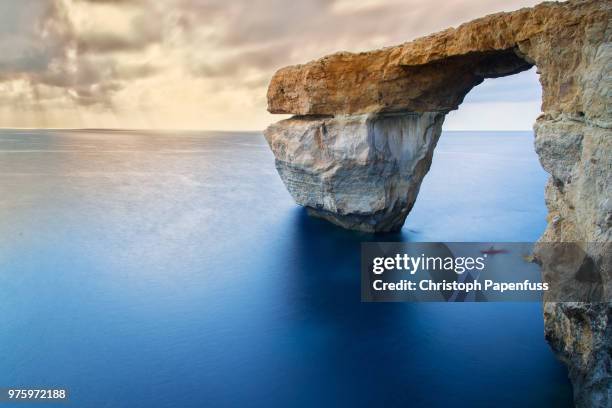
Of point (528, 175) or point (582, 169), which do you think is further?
point (528, 175)

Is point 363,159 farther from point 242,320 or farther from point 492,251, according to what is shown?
point 242,320

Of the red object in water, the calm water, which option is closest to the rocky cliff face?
the calm water

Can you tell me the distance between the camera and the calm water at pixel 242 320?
914 centimetres

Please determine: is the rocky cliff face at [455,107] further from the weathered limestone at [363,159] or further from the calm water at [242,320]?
the calm water at [242,320]

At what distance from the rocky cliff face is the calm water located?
1.95 metres

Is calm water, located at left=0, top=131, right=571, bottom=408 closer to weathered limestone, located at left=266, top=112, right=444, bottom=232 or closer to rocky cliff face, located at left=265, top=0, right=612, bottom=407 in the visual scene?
weathered limestone, located at left=266, top=112, right=444, bottom=232

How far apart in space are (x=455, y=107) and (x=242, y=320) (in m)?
10.7

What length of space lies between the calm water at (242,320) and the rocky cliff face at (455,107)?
195cm

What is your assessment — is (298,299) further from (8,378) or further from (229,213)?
(229,213)

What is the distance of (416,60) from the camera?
1268cm

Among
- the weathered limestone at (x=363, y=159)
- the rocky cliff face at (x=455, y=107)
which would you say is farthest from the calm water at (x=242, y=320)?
the rocky cliff face at (x=455, y=107)

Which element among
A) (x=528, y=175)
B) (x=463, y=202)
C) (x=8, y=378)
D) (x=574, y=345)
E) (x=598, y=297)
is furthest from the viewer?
(x=528, y=175)

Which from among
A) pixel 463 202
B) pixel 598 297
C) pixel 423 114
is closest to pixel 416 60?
pixel 423 114

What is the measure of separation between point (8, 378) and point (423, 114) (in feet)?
47.2
